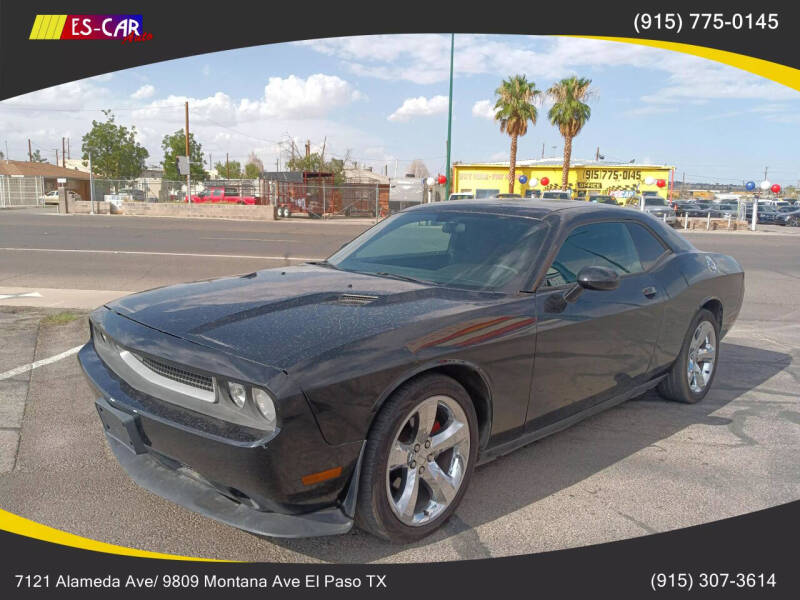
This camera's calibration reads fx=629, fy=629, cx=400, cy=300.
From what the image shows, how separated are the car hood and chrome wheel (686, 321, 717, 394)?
237cm

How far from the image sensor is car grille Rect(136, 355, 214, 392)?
2.62 metres

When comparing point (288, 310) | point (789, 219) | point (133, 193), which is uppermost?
point (133, 193)

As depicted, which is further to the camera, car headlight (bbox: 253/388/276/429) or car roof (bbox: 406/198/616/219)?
car roof (bbox: 406/198/616/219)

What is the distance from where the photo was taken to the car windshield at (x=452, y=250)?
11.9 feet

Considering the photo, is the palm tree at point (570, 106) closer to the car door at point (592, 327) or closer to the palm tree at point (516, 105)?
the palm tree at point (516, 105)

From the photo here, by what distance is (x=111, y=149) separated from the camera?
54.9m

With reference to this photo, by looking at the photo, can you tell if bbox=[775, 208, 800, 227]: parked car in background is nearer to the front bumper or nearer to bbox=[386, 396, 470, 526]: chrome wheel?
bbox=[386, 396, 470, 526]: chrome wheel

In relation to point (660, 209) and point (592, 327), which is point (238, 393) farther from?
point (660, 209)

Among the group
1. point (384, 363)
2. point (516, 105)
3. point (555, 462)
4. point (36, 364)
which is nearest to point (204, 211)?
point (516, 105)

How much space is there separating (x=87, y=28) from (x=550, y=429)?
7.91 meters

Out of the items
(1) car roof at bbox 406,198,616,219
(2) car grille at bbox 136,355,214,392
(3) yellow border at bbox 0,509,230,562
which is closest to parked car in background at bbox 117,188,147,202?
(1) car roof at bbox 406,198,616,219

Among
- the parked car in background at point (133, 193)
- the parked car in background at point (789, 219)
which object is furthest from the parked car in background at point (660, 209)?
the parked car in background at point (133, 193)

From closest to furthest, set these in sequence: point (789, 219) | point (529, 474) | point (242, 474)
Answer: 1. point (242, 474)
2. point (529, 474)
3. point (789, 219)

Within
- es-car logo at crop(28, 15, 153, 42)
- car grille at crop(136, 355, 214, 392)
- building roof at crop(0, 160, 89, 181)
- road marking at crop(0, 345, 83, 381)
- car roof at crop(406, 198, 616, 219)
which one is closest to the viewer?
car grille at crop(136, 355, 214, 392)
